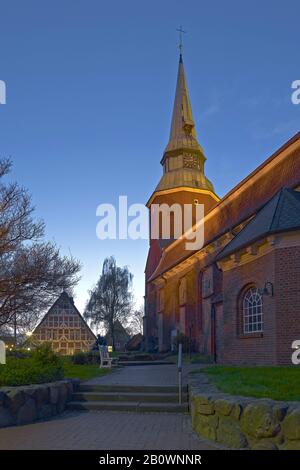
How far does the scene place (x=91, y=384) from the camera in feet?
→ 36.9

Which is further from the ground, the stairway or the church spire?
the church spire

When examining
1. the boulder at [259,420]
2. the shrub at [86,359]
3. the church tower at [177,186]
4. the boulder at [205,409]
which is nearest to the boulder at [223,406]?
the boulder at [205,409]

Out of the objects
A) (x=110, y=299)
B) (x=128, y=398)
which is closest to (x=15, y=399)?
(x=128, y=398)

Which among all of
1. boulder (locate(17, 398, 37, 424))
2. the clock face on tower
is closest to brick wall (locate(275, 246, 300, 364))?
boulder (locate(17, 398, 37, 424))

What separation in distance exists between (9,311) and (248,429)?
13.8 meters

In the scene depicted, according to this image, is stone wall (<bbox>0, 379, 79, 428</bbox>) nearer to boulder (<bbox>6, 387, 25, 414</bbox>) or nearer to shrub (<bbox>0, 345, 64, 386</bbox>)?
boulder (<bbox>6, 387, 25, 414</bbox>)

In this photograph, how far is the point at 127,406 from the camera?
32.5 ft

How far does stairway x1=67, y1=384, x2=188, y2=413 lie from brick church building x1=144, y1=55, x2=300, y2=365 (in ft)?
14.8

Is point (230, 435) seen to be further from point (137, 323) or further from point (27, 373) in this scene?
point (137, 323)

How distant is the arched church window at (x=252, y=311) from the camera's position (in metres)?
15.2

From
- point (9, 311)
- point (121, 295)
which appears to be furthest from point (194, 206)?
point (9, 311)

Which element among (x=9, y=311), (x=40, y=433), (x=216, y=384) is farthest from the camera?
(x=9, y=311)

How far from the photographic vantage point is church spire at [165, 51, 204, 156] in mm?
50325
